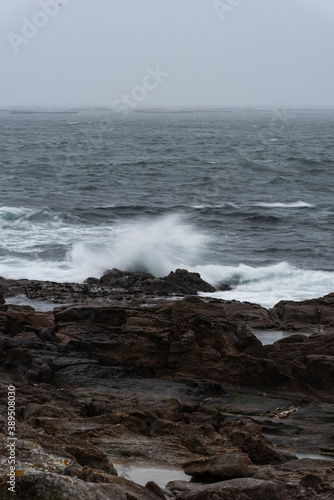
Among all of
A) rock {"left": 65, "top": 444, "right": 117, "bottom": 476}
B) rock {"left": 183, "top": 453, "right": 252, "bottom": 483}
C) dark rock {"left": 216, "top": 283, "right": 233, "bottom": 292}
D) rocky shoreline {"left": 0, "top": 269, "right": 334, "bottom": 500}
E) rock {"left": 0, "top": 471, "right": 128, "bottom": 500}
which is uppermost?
rock {"left": 0, "top": 471, "right": 128, "bottom": 500}

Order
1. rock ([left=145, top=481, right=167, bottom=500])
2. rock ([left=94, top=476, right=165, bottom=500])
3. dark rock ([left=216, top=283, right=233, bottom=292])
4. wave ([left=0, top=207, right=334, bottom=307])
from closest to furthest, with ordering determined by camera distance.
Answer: rock ([left=94, top=476, right=165, bottom=500]) < rock ([left=145, top=481, right=167, bottom=500]) < dark rock ([left=216, top=283, right=233, bottom=292]) < wave ([left=0, top=207, right=334, bottom=307])

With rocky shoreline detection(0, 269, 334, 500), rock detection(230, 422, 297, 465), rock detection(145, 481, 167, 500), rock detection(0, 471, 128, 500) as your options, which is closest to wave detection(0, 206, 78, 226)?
rocky shoreline detection(0, 269, 334, 500)

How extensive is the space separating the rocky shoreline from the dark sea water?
6583mm

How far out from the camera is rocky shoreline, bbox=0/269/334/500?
6.24m

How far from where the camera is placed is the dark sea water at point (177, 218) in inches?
959

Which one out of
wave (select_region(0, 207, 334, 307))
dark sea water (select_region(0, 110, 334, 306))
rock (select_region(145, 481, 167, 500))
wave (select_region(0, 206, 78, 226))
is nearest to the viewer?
rock (select_region(145, 481, 167, 500))

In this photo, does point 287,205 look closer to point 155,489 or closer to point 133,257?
point 133,257

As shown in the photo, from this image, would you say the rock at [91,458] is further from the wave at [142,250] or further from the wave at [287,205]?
the wave at [287,205]

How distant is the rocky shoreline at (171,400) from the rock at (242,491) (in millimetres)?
12

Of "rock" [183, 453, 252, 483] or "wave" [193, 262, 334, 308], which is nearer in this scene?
"rock" [183, 453, 252, 483]

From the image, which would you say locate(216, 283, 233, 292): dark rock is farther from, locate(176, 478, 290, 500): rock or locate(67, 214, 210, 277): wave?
locate(176, 478, 290, 500): rock

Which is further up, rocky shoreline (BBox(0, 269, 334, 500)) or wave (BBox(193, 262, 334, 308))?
rocky shoreline (BBox(0, 269, 334, 500))

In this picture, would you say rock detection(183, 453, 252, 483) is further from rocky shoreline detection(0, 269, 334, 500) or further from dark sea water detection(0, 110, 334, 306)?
dark sea water detection(0, 110, 334, 306)

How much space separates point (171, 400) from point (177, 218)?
82.7 ft
